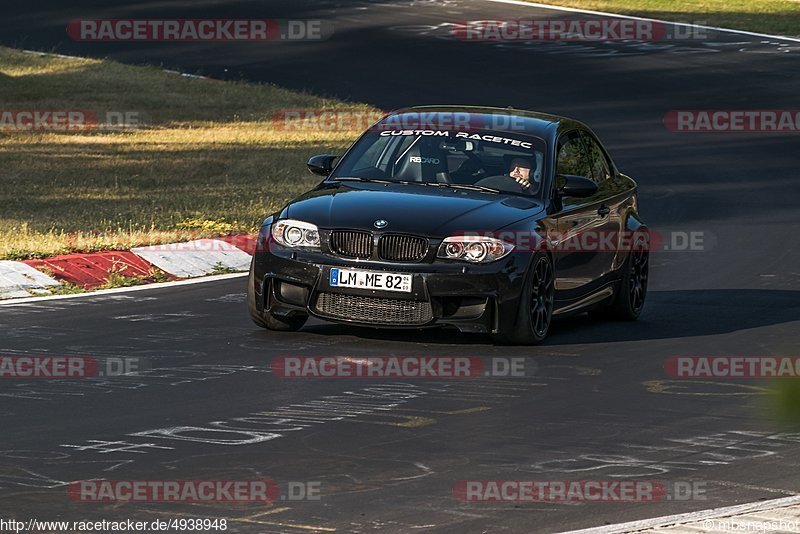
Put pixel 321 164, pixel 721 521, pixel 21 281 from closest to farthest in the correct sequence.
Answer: pixel 721 521 < pixel 321 164 < pixel 21 281

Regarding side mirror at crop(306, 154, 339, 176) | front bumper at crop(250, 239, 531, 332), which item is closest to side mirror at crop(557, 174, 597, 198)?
front bumper at crop(250, 239, 531, 332)

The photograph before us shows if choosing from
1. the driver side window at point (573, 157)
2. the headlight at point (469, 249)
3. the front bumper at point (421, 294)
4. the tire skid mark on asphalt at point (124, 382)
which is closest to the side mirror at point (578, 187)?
the driver side window at point (573, 157)

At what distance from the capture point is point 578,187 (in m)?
11.7

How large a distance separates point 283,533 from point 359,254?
458 cm

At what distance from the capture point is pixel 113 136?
25.0 m

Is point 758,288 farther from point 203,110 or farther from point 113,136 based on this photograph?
point 203,110

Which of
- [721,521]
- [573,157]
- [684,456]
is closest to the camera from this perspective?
[721,521]

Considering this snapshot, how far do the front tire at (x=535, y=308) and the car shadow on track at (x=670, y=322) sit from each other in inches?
10.4

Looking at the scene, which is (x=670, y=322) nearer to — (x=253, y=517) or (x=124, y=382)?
(x=124, y=382)

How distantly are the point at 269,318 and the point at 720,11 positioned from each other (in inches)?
1178

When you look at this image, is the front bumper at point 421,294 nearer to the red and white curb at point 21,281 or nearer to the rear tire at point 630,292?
the rear tire at point 630,292

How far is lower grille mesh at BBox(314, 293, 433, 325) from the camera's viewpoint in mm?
10977

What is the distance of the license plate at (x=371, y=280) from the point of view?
10.9m

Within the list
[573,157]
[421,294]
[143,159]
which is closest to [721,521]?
[421,294]
